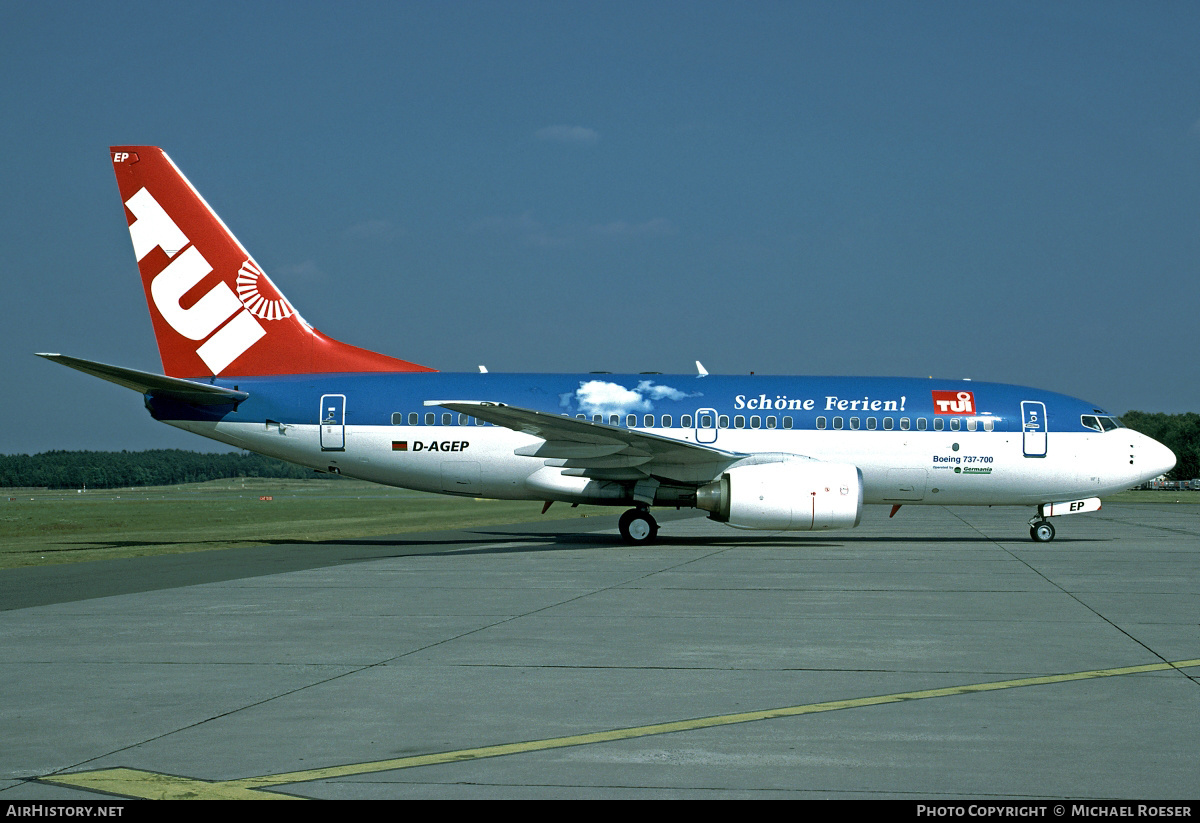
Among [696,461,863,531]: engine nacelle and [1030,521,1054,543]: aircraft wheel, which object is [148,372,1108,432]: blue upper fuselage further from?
[696,461,863,531]: engine nacelle

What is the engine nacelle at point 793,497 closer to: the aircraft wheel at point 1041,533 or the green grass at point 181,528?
the aircraft wheel at point 1041,533

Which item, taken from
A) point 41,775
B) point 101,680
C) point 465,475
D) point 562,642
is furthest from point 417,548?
point 41,775

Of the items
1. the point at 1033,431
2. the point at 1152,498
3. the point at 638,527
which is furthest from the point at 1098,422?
the point at 1152,498

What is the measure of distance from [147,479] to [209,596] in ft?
510

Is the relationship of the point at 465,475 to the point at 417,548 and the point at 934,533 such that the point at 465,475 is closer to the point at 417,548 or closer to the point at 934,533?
the point at 417,548

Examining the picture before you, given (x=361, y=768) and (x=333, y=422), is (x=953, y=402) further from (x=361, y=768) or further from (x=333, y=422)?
(x=361, y=768)

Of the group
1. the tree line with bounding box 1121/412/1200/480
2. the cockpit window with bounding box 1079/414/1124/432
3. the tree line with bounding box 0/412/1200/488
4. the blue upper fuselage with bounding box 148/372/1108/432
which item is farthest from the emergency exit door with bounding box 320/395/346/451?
the tree line with bounding box 1121/412/1200/480

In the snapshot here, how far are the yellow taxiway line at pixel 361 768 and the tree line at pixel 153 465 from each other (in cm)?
12433

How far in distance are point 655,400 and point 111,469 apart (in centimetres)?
15641

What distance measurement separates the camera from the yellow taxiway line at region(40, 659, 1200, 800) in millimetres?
5246
